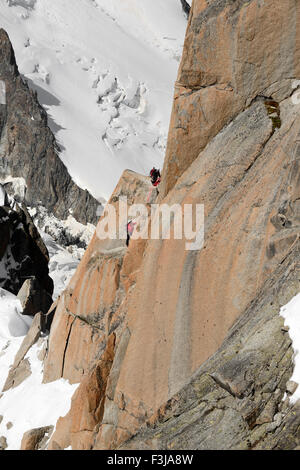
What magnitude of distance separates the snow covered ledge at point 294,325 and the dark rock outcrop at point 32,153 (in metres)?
83.2

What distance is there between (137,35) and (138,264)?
4682 inches

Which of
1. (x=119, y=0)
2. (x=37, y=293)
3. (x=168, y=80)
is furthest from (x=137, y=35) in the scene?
(x=37, y=293)

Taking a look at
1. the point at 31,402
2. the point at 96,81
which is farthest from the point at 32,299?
the point at 96,81

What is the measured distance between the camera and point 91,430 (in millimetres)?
11961

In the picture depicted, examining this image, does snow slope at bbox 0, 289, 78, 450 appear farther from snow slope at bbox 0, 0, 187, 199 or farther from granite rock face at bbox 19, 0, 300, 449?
snow slope at bbox 0, 0, 187, 199

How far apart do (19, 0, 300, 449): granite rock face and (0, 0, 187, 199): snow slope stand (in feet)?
252

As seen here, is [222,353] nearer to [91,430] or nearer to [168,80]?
[91,430]

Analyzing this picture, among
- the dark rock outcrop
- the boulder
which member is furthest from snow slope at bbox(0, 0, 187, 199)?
the boulder

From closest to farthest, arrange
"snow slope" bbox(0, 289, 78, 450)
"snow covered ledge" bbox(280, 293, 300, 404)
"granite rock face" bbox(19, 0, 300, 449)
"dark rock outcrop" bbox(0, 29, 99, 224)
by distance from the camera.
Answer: "snow covered ledge" bbox(280, 293, 300, 404)
"granite rock face" bbox(19, 0, 300, 449)
"snow slope" bbox(0, 289, 78, 450)
"dark rock outcrop" bbox(0, 29, 99, 224)

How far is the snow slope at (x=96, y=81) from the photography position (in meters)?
94.6

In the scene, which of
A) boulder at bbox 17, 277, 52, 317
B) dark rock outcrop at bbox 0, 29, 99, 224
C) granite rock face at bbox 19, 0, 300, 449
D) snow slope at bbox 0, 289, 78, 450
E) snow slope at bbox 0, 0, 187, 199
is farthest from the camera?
snow slope at bbox 0, 0, 187, 199

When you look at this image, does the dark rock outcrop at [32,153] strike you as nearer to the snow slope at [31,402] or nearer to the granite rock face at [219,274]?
the snow slope at [31,402]

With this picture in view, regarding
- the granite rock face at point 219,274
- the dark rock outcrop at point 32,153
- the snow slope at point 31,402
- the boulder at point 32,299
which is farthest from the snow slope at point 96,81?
the granite rock face at point 219,274

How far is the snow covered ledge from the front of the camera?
261 inches
